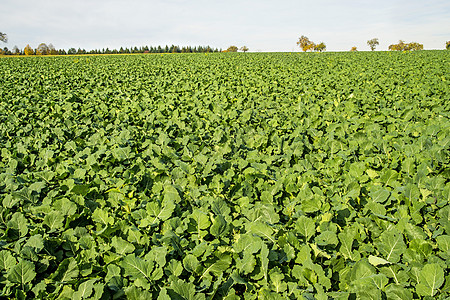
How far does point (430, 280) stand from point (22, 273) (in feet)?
9.22

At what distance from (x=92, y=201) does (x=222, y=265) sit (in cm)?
160

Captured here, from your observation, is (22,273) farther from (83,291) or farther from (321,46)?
(321,46)

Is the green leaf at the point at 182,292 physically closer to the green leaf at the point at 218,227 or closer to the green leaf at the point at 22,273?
the green leaf at the point at 218,227

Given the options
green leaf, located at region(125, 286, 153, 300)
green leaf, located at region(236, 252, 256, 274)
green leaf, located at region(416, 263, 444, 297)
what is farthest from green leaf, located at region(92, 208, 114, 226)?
green leaf, located at region(416, 263, 444, 297)

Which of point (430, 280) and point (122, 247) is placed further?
point (122, 247)

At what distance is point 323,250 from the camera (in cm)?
215

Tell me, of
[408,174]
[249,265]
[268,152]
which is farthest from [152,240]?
[408,174]

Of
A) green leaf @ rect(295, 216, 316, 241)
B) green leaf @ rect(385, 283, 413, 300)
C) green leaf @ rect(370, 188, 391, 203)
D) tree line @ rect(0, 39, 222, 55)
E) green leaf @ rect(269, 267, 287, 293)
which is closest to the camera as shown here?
green leaf @ rect(385, 283, 413, 300)

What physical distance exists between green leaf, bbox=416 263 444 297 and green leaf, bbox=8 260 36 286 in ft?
8.73

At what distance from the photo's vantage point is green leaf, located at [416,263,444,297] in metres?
1.66

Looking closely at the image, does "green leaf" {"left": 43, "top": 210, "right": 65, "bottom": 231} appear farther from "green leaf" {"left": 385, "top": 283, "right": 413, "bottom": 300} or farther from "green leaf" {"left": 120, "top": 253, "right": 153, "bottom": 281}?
"green leaf" {"left": 385, "top": 283, "right": 413, "bottom": 300}

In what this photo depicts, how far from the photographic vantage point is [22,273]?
191cm

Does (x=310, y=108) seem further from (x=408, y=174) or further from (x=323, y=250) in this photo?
(x=323, y=250)

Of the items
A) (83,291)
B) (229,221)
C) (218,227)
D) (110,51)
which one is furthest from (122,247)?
(110,51)
